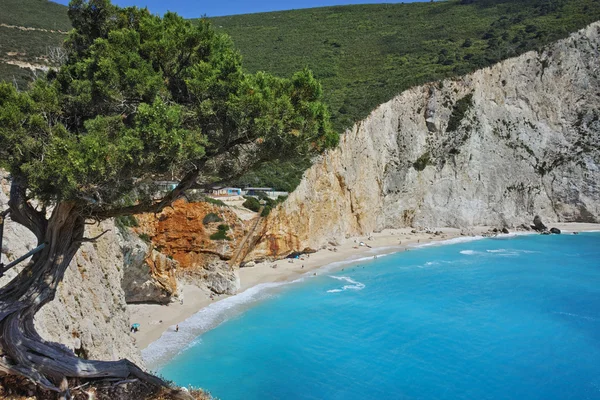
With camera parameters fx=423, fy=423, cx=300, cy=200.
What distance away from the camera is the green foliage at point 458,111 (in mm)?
48344

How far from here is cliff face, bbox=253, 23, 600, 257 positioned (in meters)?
42.1

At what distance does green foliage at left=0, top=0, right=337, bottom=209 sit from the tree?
0.02 meters

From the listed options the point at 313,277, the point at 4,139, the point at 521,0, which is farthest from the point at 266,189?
the point at 521,0

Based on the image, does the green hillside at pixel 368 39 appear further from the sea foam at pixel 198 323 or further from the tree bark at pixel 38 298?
the tree bark at pixel 38 298

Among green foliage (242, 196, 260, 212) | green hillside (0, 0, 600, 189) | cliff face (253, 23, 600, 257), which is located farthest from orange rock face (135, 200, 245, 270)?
cliff face (253, 23, 600, 257)

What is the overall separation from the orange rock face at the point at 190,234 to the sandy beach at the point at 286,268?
6.04 ft

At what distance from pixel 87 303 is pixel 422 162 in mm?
41445

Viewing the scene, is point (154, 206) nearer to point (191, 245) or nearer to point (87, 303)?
point (87, 303)

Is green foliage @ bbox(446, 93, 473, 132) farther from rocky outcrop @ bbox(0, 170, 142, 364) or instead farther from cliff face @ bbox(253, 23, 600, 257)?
rocky outcrop @ bbox(0, 170, 142, 364)

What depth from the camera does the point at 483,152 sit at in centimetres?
4972

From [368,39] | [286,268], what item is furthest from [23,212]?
[368,39]

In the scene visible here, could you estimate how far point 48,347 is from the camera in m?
6.42

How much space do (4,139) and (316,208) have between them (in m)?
30.3

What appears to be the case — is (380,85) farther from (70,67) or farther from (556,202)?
(70,67)
